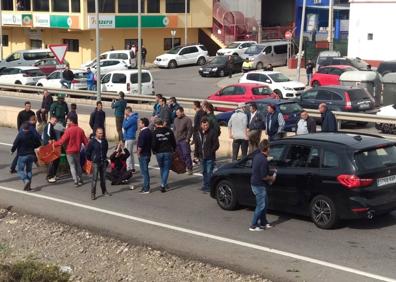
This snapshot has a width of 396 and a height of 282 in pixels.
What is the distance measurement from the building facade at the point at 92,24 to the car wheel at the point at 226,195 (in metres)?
44.2

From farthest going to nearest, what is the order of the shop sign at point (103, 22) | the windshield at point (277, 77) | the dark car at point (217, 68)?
the shop sign at point (103, 22), the dark car at point (217, 68), the windshield at point (277, 77)

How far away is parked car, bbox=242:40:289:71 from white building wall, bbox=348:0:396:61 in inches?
214

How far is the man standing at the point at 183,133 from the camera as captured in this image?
661 inches

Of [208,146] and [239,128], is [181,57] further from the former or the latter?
[208,146]

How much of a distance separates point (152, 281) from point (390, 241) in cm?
384

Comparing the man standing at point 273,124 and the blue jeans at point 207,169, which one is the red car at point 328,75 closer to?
the man standing at point 273,124

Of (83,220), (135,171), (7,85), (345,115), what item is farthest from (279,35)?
(83,220)

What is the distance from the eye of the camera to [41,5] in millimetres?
59531

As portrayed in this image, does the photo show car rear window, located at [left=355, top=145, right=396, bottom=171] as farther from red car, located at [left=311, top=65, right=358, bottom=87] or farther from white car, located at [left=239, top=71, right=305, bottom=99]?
red car, located at [left=311, top=65, right=358, bottom=87]

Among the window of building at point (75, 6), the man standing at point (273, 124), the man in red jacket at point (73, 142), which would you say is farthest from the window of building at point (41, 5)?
the man in red jacket at point (73, 142)

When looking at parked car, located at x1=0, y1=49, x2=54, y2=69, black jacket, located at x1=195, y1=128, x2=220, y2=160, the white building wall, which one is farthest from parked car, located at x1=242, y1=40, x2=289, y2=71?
black jacket, located at x1=195, y1=128, x2=220, y2=160

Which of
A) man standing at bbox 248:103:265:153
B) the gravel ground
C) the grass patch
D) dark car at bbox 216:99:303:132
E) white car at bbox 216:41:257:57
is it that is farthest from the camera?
white car at bbox 216:41:257:57

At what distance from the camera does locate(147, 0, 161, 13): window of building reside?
60.4m

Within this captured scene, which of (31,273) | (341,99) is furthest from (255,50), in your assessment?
(31,273)
